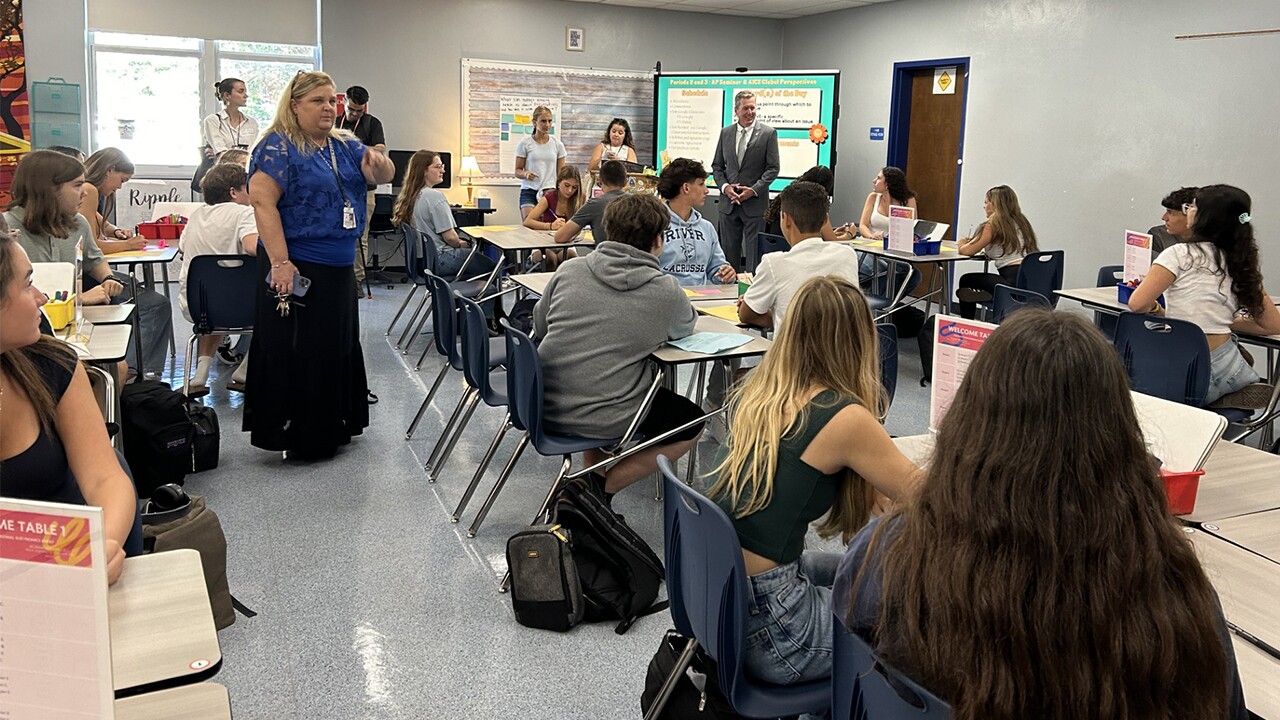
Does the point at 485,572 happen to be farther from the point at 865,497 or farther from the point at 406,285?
the point at 406,285

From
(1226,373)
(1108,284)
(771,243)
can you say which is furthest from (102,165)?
(1108,284)

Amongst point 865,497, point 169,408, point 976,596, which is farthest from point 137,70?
point 976,596

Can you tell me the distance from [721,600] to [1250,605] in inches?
33.0

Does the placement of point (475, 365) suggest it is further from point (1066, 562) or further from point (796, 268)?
point (1066, 562)

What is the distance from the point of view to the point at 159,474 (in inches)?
147

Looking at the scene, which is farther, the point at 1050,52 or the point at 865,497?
the point at 1050,52

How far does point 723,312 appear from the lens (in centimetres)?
416

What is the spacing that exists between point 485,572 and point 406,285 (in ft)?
19.7

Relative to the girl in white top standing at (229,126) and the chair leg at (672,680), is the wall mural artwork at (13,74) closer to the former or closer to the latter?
the girl in white top standing at (229,126)

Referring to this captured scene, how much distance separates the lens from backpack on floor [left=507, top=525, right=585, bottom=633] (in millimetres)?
2947

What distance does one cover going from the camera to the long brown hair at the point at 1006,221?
6.04 m

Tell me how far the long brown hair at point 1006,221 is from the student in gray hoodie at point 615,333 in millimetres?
3264

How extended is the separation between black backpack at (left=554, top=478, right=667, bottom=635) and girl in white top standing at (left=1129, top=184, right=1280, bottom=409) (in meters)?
2.36

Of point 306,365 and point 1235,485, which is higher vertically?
point 1235,485
